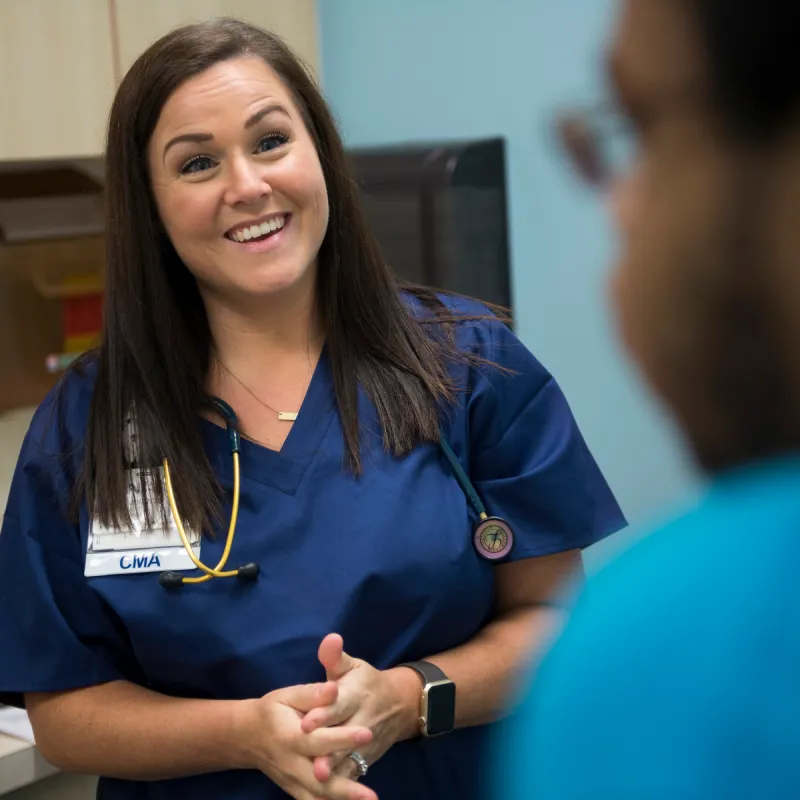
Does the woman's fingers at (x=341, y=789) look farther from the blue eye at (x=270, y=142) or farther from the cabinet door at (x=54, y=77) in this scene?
the cabinet door at (x=54, y=77)

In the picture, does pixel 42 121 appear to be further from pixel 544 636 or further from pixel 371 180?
pixel 544 636

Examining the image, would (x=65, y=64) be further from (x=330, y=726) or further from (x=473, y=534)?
(x=330, y=726)

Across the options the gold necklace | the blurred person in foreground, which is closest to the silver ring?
the gold necklace

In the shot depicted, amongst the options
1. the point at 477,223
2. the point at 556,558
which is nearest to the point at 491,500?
the point at 556,558

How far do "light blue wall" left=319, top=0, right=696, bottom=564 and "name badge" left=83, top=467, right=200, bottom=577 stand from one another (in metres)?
0.99

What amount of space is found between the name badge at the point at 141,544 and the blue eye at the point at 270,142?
422 millimetres

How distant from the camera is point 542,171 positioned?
7.51 ft

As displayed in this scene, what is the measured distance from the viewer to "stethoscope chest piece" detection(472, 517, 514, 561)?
1411mm

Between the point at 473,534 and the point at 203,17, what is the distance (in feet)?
4.52

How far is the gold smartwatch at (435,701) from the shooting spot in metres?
1.33

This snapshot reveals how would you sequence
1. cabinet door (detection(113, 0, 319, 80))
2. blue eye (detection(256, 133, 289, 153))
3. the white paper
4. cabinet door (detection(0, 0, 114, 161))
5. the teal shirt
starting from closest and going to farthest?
the teal shirt < blue eye (detection(256, 133, 289, 153)) < the white paper < cabinet door (detection(0, 0, 114, 161)) < cabinet door (detection(113, 0, 319, 80))

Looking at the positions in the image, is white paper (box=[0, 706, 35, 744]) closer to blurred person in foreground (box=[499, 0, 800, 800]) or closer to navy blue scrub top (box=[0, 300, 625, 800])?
navy blue scrub top (box=[0, 300, 625, 800])

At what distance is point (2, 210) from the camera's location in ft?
6.99

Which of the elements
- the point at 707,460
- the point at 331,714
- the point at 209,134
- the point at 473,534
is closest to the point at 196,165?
the point at 209,134
